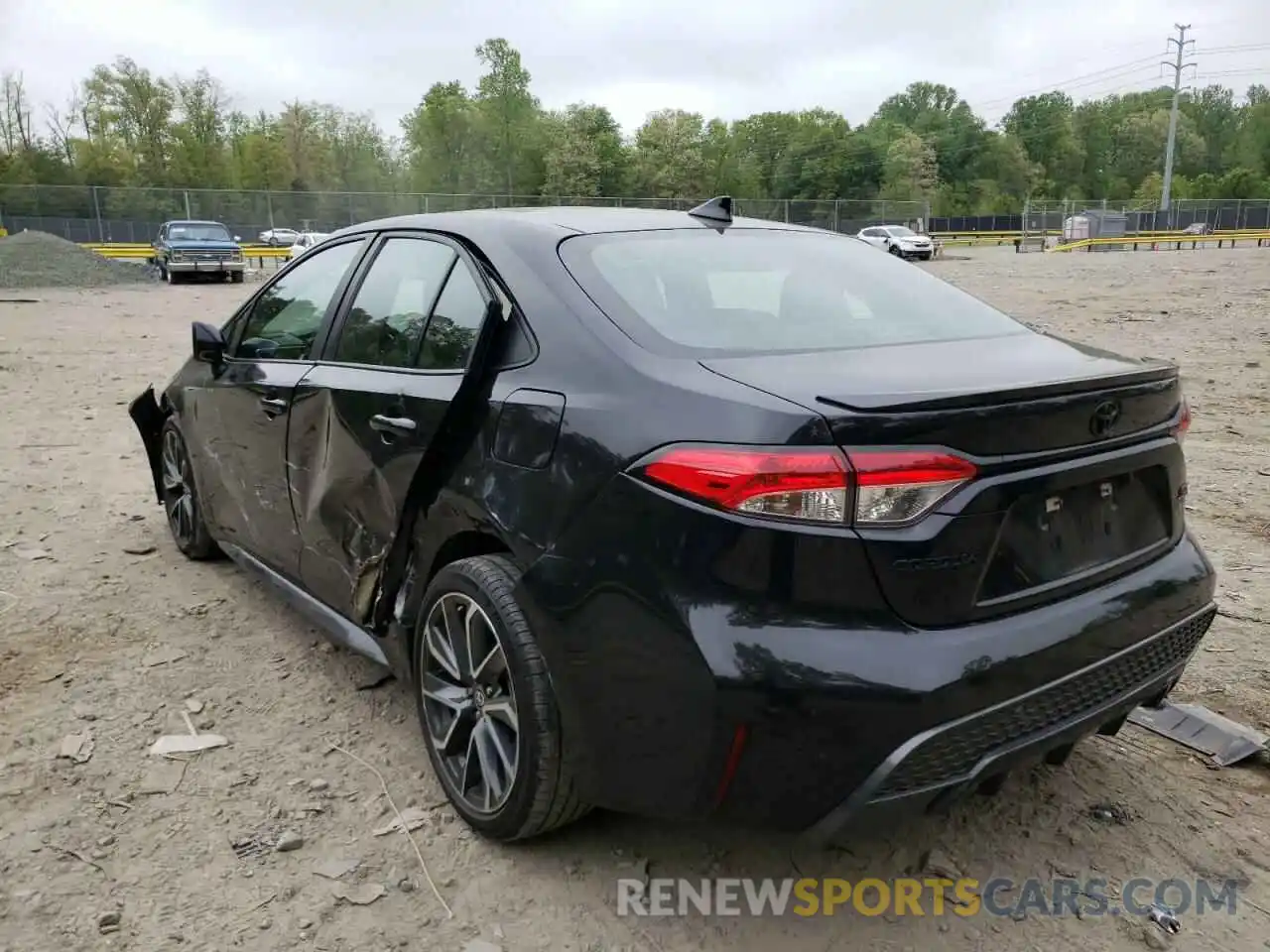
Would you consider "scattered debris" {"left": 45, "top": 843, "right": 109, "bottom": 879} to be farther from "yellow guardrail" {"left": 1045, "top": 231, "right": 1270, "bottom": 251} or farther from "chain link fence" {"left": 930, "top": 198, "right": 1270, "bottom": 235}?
"chain link fence" {"left": 930, "top": 198, "right": 1270, "bottom": 235}

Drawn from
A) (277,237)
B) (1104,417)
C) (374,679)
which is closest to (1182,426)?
(1104,417)

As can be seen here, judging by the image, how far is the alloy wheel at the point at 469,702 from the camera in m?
2.46

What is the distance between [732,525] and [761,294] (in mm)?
1098

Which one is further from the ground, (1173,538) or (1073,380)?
(1073,380)

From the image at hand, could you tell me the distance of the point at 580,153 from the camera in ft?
229

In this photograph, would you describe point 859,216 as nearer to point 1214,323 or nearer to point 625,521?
point 1214,323

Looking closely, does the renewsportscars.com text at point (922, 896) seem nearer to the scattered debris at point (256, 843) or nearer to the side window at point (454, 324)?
the scattered debris at point (256, 843)

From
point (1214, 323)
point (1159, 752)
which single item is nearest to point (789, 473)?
point (1159, 752)

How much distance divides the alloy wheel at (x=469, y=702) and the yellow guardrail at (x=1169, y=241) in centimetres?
4685

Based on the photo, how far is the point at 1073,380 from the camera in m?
2.12

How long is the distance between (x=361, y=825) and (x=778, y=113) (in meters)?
106

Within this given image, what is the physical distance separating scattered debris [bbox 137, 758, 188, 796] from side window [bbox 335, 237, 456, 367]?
1370 mm

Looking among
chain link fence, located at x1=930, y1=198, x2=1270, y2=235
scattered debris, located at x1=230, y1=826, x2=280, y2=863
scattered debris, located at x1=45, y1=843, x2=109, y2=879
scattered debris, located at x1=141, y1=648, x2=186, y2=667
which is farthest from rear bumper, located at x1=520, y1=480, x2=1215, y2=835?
chain link fence, located at x1=930, y1=198, x2=1270, y2=235

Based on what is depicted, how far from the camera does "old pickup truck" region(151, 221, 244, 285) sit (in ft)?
88.8
